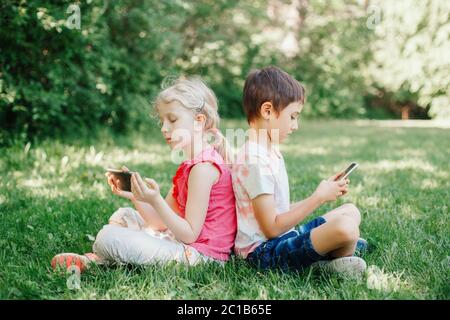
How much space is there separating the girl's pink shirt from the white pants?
2.6 inches

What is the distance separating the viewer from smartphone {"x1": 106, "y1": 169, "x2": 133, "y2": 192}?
229 cm

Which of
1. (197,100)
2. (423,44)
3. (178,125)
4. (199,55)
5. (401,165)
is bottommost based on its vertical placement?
(401,165)

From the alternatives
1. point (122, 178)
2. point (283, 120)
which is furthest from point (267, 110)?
point (122, 178)

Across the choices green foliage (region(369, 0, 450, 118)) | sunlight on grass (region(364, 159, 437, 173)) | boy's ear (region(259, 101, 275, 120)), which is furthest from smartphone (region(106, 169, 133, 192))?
green foliage (region(369, 0, 450, 118))

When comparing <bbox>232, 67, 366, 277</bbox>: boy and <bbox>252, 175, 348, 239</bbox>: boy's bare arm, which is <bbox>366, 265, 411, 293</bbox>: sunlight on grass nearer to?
<bbox>232, 67, 366, 277</bbox>: boy

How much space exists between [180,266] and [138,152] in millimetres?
4369

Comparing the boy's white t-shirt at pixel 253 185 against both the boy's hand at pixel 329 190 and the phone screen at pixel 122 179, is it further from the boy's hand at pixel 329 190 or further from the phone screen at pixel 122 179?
the phone screen at pixel 122 179

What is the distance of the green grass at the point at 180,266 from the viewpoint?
6.91 feet

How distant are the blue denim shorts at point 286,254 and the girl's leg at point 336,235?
0.04 metres

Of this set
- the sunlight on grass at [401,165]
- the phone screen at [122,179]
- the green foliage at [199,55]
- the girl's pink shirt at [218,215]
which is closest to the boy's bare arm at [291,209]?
the girl's pink shirt at [218,215]

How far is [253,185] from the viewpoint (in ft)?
7.53

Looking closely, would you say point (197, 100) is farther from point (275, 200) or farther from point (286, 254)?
point (286, 254)
